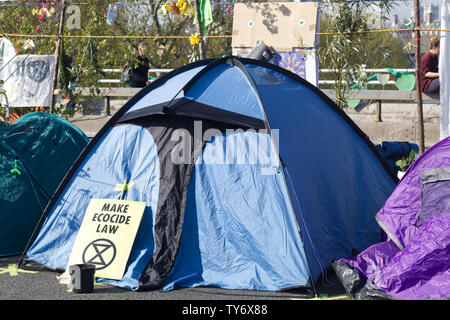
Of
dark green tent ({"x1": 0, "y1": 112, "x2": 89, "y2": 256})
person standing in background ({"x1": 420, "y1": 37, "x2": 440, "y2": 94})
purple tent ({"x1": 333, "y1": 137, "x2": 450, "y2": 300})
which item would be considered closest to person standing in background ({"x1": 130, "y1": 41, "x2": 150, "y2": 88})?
dark green tent ({"x1": 0, "y1": 112, "x2": 89, "y2": 256})

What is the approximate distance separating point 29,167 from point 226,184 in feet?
7.78

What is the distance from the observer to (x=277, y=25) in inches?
318

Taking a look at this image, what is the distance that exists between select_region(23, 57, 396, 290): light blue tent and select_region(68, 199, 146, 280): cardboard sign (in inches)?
3.1

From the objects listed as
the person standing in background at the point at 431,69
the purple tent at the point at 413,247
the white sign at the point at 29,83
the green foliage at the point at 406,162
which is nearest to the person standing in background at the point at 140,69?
the white sign at the point at 29,83

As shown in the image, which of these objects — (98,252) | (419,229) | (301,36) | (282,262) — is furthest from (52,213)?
(301,36)

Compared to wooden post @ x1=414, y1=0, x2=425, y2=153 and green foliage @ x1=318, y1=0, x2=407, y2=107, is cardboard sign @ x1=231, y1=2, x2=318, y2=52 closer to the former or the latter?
green foliage @ x1=318, y1=0, x2=407, y2=107

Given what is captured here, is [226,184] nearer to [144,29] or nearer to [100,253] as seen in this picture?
[100,253]

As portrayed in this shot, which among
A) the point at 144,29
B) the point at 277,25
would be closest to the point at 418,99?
the point at 277,25

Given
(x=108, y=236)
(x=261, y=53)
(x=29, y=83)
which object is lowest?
(x=108, y=236)

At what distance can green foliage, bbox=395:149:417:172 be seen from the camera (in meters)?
7.19

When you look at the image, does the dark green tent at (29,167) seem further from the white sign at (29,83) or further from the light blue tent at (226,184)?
the white sign at (29,83)

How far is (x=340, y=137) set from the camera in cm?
617

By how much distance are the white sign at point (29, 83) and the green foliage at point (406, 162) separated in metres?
4.95

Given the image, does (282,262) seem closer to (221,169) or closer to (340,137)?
(221,169)
